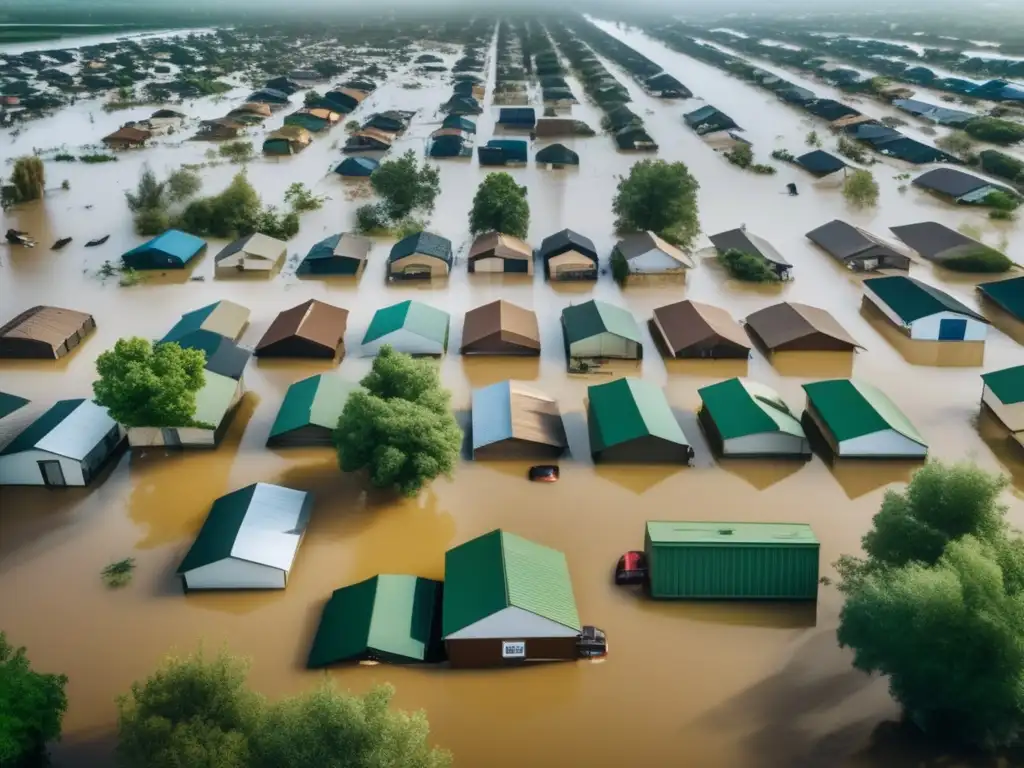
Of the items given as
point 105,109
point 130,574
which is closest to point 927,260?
point 130,574

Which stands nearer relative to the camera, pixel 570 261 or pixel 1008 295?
pixel 1008 295

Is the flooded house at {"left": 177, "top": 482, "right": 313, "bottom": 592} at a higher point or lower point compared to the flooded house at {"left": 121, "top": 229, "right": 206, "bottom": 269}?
higher

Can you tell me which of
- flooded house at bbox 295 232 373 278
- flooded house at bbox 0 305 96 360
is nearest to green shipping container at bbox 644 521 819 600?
flooded house at bbox 0 305 96 360

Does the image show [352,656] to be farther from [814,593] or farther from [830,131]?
[830,131]

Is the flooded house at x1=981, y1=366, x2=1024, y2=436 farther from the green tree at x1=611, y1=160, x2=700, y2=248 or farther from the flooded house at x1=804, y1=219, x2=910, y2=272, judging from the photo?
the green tree at x1=611, y1=160, x2=700, y2=248

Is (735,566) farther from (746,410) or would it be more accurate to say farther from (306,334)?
(306,334)

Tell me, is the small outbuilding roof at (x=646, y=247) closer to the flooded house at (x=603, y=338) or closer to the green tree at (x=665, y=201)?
the green tree at (x=665, y=201)

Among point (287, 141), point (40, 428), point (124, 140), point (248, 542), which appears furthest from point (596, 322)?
point (124, 140)
